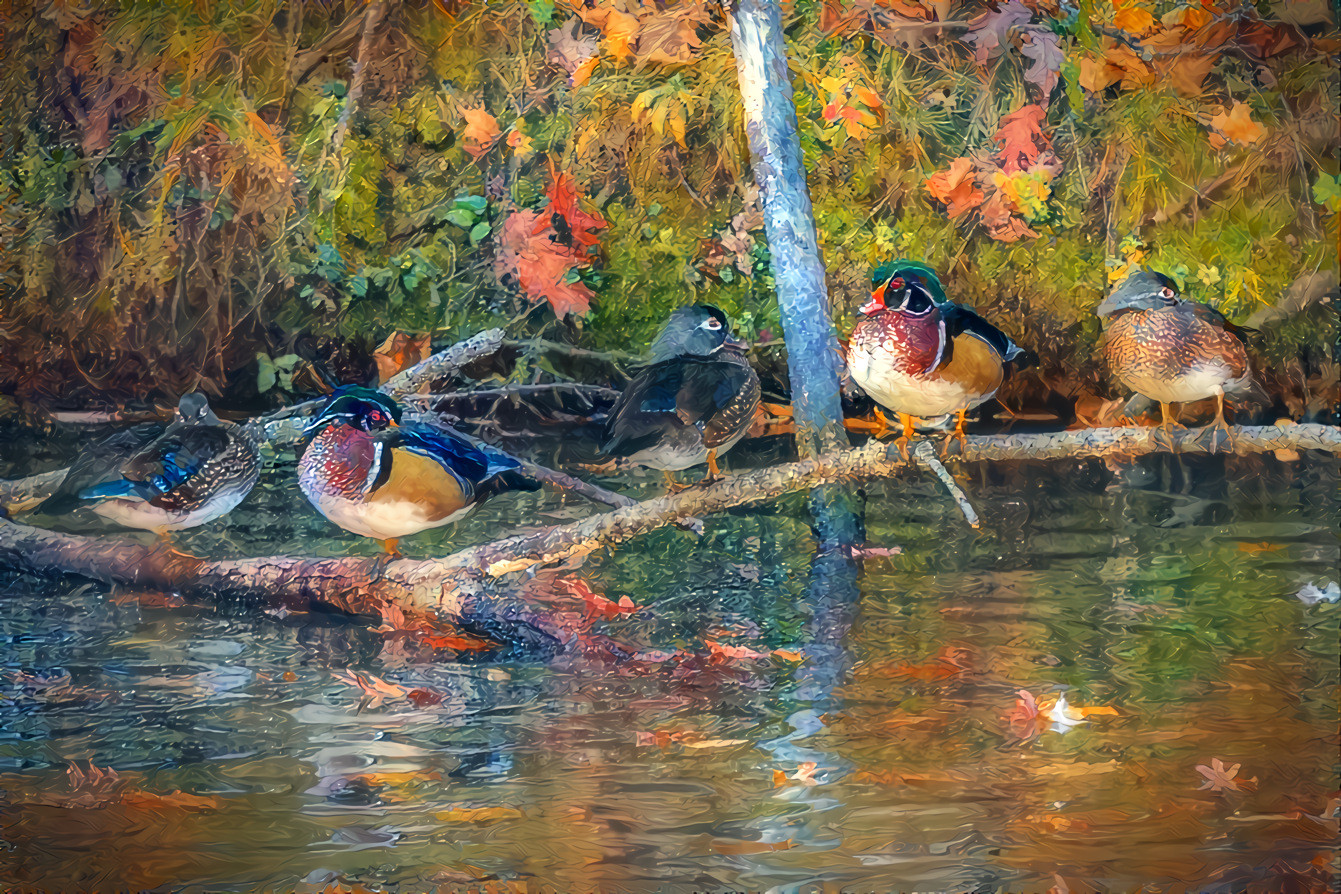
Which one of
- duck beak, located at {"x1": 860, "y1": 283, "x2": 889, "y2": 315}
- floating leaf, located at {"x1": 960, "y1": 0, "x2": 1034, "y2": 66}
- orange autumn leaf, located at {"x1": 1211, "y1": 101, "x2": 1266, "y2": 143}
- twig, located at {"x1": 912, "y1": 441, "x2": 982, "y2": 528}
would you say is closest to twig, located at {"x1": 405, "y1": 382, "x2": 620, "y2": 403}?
duck beak, located at {"x1": 860, "y1": 283, "x2": 889, "y2": 315}

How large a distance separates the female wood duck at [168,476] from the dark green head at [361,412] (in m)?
0.31

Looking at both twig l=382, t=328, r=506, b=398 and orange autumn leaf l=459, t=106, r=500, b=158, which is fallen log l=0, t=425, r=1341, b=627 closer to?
twig l=382, t=328, r=506, b=398

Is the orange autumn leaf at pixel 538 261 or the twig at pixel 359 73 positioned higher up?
the twig at pixel 359 73

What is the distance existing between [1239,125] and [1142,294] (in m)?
0.64

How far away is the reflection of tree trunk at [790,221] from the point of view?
9.51 ft

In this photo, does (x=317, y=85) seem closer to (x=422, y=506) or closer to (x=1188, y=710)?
(x=422, y=506)

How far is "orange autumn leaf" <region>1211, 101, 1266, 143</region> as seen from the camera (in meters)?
2.90

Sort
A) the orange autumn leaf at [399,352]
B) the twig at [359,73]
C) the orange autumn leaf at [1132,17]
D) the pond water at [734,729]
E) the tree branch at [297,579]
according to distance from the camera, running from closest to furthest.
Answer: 1. the pond water at [734,729]
2. the tree branch at [297,579]
3. the orange autumn leaf at [1132,17]
4. the twig at [359,73]
5. the orange autumn leaf at [399,352]

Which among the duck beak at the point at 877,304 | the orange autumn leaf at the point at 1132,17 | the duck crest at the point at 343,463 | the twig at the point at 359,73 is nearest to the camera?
the duck crest at the point at 343,463

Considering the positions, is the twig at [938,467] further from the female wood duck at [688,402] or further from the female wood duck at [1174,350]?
the female wood duck at [1174,350]

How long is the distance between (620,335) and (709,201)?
0.51 metres

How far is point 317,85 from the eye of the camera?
3.12 m

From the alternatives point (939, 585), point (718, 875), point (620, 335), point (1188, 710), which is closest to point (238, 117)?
point (620, 335)

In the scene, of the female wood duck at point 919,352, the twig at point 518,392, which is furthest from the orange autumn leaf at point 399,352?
the female wood duck at point 919,352
